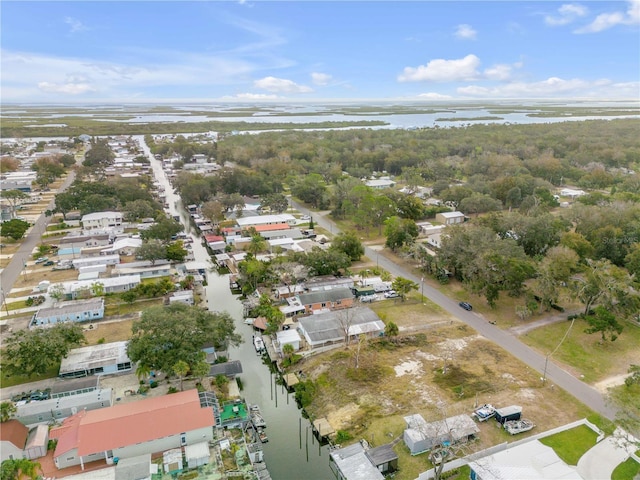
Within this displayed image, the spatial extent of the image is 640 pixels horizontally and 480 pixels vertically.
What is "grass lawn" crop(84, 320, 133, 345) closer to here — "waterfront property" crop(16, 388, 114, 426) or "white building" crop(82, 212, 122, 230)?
"waterfront property" crop(16, 388, 114, 426)

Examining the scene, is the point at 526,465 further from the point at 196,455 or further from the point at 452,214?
the point at 452,214

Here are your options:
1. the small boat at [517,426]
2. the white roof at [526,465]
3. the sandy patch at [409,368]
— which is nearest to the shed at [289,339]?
the sandy patch at [409,368]

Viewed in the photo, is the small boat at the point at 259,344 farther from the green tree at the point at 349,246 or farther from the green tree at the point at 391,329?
the green tree at the point at 349,246

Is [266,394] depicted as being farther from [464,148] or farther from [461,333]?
[464,148]

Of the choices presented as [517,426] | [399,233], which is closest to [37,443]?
[517,426]

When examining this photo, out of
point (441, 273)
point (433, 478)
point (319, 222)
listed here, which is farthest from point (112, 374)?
point (319, 222)
